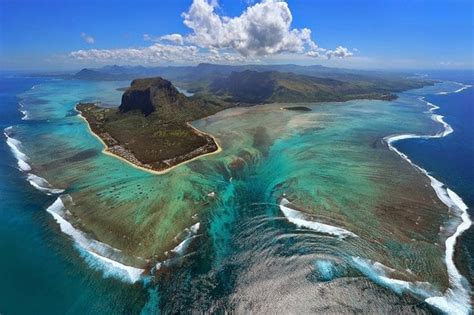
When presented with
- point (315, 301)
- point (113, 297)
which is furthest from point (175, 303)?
point (315, 301)

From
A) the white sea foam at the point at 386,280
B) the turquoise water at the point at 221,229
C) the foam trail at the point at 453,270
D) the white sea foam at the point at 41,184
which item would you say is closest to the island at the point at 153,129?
the turquoise water at the point at 221,229

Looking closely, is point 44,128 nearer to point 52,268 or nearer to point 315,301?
point 52,268

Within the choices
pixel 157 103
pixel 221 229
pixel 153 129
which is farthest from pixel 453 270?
pixel 157 103

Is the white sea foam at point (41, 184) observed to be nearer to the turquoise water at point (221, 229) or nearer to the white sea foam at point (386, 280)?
the turquoise water at point (221, 229)

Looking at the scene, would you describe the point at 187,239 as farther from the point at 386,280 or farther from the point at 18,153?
the point at 18,153

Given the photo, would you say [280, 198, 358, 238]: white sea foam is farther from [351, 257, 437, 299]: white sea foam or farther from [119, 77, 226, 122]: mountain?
[119, 77, 226, 122]: mountain
